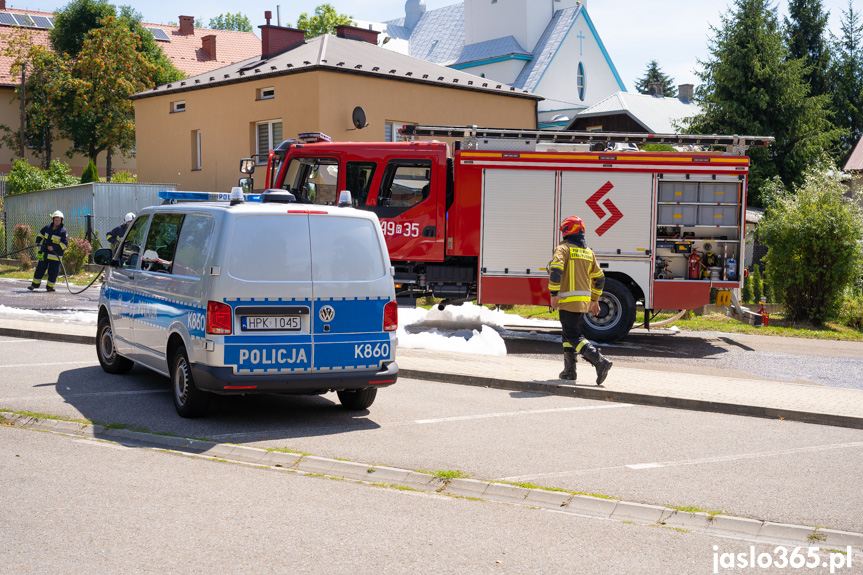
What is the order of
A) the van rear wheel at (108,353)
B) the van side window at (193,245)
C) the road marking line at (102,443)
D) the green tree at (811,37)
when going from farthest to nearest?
the green tree at (811,37) < the van rear wheel at (108,353) < the van side window at (193,245) < the road marking line at (102,443)

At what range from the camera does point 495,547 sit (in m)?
4.88

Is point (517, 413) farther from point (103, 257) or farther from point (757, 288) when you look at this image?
point (757, 288)

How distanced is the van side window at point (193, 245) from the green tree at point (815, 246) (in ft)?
42.6

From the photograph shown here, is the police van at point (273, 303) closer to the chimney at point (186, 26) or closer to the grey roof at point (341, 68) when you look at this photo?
the grey roof at point (341, 68)

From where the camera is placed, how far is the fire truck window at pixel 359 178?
46.7 ft

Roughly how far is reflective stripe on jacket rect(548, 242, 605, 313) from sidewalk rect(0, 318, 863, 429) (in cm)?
88

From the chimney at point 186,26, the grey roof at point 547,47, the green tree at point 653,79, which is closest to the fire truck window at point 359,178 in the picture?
the grey roof at point 547,47

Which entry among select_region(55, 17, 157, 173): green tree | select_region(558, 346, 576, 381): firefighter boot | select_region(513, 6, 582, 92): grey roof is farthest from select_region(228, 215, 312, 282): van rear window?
select_region(513, 6, 582, 92): grey roof

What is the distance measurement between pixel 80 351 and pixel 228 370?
5.69 m

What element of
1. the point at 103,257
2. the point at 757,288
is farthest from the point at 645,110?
the point at 103,257

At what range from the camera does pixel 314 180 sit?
1448 centimetres

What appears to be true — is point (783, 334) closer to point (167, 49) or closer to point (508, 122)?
point (508, 122)

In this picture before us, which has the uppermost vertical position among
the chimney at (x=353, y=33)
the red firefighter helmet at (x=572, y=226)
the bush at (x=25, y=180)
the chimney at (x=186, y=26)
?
the chimney at (x=186, y=26)

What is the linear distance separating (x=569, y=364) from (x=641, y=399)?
1.00m
